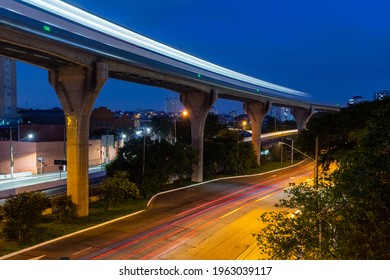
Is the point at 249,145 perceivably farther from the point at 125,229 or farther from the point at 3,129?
the point at 3,129

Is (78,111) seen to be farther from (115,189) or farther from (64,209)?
(64,209)

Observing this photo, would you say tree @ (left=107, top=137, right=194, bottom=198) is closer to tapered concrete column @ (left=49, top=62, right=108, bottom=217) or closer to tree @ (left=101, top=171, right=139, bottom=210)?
tree @ (left=101, top=171, right=139, bottom=210)

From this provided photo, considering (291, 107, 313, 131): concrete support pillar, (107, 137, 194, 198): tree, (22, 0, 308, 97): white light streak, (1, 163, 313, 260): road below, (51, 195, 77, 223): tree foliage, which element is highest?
(22, 0, 308, 97): white light streak

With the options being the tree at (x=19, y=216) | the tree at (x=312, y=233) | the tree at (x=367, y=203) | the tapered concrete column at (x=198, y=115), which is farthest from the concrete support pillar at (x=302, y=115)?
the tree at (x=367, y=203)

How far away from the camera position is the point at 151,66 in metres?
35.5

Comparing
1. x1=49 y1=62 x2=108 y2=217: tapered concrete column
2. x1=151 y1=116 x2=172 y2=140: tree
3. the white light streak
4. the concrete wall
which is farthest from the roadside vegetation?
x1=151 y1=116 x2=172 y2=140: tree

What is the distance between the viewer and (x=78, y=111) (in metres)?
27.9

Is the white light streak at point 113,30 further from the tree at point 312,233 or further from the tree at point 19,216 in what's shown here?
the tree at point 312,233

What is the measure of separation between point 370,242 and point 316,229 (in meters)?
1.95

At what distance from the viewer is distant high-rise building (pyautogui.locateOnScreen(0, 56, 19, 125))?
93194mm

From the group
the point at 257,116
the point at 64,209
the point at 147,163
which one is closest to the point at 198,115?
the point at 147,163

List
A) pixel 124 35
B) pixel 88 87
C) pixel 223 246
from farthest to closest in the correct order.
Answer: pixel 124 35 → pixel 88 87 → pixel 223 246

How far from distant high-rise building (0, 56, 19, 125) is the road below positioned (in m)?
75.8

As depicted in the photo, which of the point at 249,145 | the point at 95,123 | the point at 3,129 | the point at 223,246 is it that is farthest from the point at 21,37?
the point at 95,123
